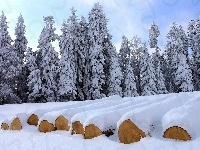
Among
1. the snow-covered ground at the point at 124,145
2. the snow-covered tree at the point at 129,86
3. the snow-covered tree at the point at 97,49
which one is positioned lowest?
the snow-covered ground at the point at 124,145

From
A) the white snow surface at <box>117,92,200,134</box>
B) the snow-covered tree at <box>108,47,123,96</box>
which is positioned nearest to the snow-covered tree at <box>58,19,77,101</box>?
the snow-covered tree at <box>108,47,123,96</box>

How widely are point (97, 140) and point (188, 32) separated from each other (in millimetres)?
38882

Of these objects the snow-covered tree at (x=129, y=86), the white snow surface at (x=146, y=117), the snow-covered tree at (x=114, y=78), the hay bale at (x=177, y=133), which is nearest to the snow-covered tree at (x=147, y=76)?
the snow-covered tree at (x=129, y=86)

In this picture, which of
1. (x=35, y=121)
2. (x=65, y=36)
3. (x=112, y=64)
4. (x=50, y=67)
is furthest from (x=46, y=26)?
(x=35, y=121)

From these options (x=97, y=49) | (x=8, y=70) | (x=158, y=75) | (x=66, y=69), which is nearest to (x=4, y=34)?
(x=8, y=70)

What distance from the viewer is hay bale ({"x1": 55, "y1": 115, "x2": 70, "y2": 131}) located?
5775 millimetres

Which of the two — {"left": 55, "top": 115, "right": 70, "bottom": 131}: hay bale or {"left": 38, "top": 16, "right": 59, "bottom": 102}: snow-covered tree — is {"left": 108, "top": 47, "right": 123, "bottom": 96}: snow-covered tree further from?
{"left": 55, "top": 115, "right": 70, "bottom": 131}: hay bale

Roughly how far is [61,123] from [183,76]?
27.4m

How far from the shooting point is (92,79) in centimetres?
2777

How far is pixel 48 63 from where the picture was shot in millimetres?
27484

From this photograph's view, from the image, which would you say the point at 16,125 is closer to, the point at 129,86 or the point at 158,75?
the point at 129,86

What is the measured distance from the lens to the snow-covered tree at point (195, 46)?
35.6 m

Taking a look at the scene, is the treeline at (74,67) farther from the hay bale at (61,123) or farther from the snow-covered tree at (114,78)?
the hay bale at (61,123)

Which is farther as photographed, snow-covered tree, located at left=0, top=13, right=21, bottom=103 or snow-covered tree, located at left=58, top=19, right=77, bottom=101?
snow-covered tree, located at left=58, top=19, right=77, bottom=101
